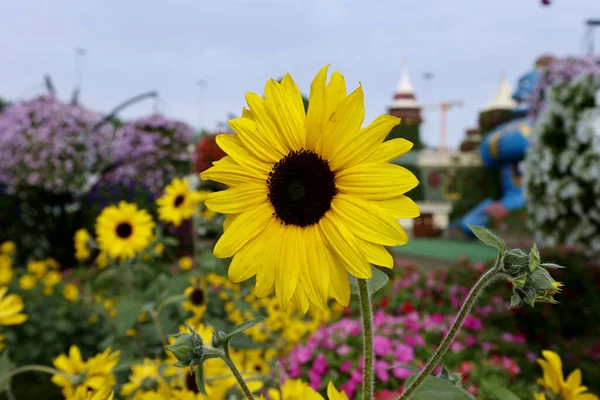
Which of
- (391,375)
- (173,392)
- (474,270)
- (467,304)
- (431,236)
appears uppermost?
(467,304)

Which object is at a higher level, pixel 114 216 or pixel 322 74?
pixel 322 74

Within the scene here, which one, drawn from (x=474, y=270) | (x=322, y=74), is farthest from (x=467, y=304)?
(x=474, y=270)

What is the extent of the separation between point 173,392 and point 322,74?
0.70m

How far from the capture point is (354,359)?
104 inches

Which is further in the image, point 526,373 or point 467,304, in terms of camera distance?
point 526,373

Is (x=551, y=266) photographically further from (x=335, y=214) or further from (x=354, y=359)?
(x=354, y=359)

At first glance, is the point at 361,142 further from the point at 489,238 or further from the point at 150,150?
the point at 150,150

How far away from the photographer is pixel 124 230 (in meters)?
2.62

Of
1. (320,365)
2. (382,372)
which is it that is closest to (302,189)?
(382,372)

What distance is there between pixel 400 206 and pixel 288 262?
0.17m

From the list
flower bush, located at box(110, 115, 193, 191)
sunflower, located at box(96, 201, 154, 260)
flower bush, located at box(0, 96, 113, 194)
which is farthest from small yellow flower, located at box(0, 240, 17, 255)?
sunflower, located at box(96, 201, 154, 260)

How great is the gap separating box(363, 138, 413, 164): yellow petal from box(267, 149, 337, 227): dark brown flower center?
0.07 metres

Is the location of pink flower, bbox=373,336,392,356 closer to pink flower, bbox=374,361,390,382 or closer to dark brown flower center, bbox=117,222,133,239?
pink flower, bbox=374,361,390,382

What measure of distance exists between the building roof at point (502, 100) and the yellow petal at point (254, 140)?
57.1 ft
